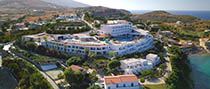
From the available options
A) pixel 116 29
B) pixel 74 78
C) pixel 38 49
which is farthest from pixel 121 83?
pixel 116 29

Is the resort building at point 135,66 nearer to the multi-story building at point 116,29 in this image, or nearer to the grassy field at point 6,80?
A: the multi-story building at point 116,29

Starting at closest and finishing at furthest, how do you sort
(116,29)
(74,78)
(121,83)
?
1. (121,83)
2. (74,78)
3. (116,29)

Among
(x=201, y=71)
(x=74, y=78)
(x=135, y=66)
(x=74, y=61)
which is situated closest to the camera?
(x=74, y=78)

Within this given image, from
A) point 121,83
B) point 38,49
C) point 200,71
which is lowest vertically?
point 200,71

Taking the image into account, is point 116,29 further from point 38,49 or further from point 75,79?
point 75,79

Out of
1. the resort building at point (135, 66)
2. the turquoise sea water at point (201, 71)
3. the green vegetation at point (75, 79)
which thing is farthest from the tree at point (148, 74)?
the green vegetation at point (75, 79)
